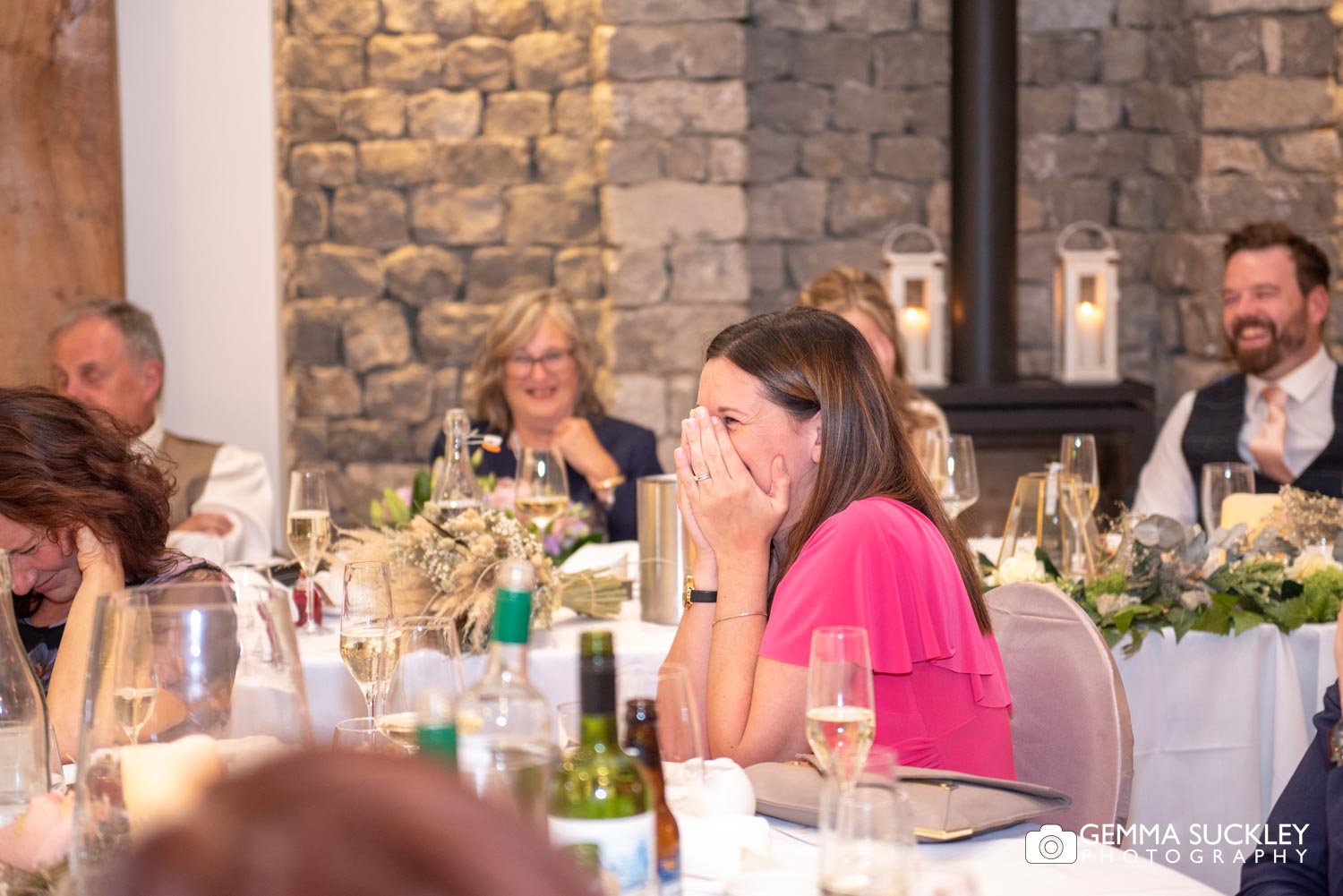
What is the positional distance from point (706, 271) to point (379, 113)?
61.4 inches

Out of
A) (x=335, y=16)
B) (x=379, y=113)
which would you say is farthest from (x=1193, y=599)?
(x=335, y=16)

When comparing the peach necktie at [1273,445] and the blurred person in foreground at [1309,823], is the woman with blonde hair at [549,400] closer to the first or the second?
the peach necktie at [1273,445]

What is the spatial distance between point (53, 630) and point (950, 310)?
4271 millimetres

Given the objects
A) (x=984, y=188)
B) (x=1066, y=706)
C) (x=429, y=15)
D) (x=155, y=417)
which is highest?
(x=429, y=15)

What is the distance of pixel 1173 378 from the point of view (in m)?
6.01

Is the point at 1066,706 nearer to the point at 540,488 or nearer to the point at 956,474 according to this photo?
the point at 956,474

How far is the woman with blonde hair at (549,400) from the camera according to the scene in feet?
12.6

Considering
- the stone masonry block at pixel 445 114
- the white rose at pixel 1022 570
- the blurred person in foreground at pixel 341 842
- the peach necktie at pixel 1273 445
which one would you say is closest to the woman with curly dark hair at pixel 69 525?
the blurred person in foreground at pixel 341 842

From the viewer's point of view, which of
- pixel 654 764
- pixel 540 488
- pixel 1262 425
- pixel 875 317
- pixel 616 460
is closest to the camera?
pixel 654 764

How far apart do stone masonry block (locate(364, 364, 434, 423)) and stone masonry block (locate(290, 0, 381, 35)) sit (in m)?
1.37

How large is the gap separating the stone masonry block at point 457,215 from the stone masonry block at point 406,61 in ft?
1.41

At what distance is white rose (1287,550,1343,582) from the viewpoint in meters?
2.59

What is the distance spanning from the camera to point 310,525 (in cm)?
246

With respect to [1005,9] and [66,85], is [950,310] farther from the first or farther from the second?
[66,85]
